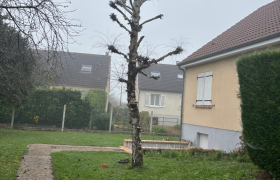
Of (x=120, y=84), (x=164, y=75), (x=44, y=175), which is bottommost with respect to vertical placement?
(x=44, y=175)

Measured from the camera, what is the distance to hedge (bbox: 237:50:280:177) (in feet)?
14.5

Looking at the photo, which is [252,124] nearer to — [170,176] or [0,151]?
[170,176]

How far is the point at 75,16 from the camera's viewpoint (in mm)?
5859

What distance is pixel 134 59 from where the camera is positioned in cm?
727

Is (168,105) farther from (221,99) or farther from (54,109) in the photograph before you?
(221,99)

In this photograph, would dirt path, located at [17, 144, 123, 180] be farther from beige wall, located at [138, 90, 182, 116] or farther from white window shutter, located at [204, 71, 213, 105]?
beige wall, located at [138, 90, 182, 116]

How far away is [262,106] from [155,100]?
1001 inches

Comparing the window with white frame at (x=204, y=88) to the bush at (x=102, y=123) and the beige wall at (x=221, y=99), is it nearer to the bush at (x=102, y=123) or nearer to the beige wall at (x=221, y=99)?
the beige wall at (x=221, y=99)

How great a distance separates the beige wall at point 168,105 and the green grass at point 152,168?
20427 millimetres

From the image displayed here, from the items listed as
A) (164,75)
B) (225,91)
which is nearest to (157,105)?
(164,75)

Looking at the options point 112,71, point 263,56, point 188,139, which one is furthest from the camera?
point 188,139

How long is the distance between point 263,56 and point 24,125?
50.7 feet

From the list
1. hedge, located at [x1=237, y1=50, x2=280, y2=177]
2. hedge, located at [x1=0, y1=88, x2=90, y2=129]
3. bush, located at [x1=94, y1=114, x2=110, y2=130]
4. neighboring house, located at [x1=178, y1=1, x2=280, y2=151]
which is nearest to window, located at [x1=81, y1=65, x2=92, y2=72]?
hedge, located at [x1=0, y1=88, x2=90, y2=129]

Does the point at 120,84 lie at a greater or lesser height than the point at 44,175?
greater
